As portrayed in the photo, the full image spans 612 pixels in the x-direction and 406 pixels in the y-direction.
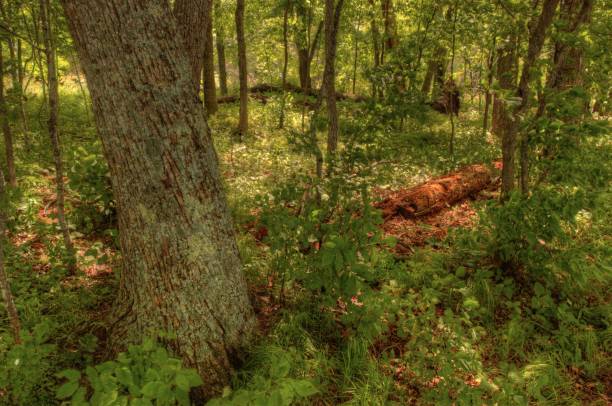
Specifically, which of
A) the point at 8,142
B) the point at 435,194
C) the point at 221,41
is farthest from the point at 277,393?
the point at 221,41

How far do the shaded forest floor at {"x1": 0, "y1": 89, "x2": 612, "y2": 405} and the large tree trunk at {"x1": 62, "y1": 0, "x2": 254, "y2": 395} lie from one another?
393mm

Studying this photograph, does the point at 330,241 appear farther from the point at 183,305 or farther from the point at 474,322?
the point at 474,322

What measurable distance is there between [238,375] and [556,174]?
123 inches

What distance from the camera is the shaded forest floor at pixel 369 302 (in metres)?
2.70

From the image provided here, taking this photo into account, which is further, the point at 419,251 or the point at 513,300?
the point at 419,251

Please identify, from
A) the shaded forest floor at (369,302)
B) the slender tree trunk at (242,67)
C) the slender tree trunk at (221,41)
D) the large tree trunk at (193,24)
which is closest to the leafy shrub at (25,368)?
the shaded forest floor at (369,302)

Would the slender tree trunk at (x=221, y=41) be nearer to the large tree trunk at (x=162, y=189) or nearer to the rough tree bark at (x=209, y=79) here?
the rough tree bark at (x=209, y=79)

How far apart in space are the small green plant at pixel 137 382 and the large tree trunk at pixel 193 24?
2.22 m

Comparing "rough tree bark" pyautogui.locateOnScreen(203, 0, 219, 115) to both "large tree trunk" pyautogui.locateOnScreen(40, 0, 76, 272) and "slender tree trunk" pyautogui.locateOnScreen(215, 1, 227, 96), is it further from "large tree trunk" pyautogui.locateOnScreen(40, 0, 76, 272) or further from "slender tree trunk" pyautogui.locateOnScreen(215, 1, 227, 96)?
"large tree trunk" pyautogui.locateOnScreen(40, 0, 76, 272)

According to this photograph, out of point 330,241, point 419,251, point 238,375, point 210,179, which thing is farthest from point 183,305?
point 419,251

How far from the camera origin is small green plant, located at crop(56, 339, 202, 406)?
178cm

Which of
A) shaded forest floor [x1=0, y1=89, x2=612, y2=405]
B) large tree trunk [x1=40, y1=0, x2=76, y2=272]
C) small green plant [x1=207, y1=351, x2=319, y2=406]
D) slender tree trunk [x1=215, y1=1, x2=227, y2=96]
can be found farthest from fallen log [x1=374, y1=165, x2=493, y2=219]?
slender tree trunk [x1=215, y1=1, x2=227, y2=96]

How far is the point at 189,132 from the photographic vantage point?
7.83 ft

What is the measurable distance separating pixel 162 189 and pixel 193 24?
182 cm
